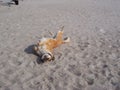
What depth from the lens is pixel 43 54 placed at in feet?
17.3

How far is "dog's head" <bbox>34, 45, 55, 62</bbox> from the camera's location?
16.8 ft

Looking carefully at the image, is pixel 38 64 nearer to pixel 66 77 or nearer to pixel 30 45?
pixel 66 77

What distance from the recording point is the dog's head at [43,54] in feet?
16.8

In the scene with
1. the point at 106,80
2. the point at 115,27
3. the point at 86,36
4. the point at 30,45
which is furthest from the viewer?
the point at 115,27

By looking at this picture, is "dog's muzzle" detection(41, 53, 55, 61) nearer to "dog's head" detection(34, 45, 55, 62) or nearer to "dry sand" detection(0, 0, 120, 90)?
"dog's head" detection(34, 45, 55, 62)

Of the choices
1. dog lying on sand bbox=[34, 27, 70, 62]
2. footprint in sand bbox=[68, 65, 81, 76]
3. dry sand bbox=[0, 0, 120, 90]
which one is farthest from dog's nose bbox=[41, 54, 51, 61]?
footprint in sand bbox=[68, 65, 81, 76]

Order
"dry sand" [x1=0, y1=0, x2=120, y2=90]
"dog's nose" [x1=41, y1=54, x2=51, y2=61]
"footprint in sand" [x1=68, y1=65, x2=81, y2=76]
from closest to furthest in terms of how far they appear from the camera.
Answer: "dry sand" [x1=0, y1=0, x2=120, y2=90], "footprint in sand" [x1=68, y1=65, x2=81, y2=76], "dog's nose" [x1=41, y1=54, x2=51, y2=61]

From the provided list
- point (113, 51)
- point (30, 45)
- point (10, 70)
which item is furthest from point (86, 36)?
point (10, 70)

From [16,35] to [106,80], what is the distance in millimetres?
4486

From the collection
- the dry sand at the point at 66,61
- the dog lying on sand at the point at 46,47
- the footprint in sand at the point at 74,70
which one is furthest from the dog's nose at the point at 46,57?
the footprint in sand at the point at 74,70

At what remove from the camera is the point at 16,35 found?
25.1 feet

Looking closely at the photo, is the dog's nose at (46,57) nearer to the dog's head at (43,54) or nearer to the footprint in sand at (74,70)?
the dog's head at (43,54)

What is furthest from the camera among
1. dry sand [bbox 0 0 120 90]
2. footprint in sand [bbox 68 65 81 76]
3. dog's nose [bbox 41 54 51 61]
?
dog's nose [bbox 41 54 51 61]

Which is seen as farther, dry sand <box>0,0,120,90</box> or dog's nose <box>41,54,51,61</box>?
dog's nose <box>41,54,51,61</box>
